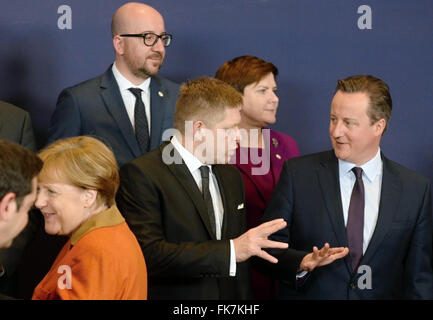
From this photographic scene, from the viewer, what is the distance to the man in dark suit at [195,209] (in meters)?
2.95

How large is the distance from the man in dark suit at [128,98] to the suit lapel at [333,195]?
881mm

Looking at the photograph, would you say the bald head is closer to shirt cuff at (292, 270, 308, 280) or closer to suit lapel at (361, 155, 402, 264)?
suit lapel at (361, 155, 402, 264)

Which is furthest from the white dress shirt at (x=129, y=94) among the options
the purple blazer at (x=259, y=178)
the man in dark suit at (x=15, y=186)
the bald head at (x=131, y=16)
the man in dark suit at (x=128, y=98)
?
the man in dark suit at (x=15, y=186)

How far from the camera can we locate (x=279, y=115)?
4695mm

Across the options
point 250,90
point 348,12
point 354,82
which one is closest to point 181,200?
point 354,82

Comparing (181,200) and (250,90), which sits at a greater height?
(250,90)

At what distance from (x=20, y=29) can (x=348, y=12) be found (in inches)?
73.1

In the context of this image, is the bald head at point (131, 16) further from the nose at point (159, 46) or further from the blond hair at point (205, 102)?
the blond hair at point (205, 102)

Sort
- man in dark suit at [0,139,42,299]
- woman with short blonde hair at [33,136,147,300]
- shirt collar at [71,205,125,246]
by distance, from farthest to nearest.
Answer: shirt collar at [71,205,125,246] → woman with short blonde hair at [33,136,147,300] → man in dark suit at [0,139,42,299]

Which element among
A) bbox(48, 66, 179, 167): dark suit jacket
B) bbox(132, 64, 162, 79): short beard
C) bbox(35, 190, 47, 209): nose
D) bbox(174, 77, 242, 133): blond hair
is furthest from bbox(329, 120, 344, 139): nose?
bbox(35, 190, 47, 209): nose

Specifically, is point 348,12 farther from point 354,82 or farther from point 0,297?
point 0,297

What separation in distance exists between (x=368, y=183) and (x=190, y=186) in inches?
30.1

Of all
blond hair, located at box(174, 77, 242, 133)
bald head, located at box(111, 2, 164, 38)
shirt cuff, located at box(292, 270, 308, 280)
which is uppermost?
bald head, located at box(111, 2, 164, 38)

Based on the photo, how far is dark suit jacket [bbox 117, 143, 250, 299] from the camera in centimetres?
295
